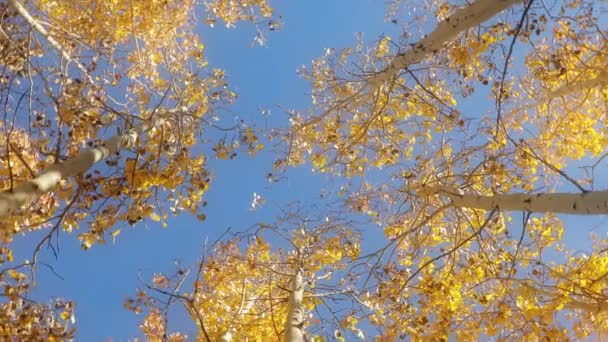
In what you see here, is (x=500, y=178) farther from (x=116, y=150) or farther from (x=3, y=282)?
(x=3, y=282)

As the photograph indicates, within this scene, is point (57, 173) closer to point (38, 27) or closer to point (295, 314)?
point (295, 314)

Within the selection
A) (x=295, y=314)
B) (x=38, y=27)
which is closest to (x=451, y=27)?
(x=295, y=314)

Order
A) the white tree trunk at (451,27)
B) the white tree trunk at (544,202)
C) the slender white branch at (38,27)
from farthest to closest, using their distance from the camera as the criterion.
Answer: the slender white branch at (38,27) → the white tree trunk at (451,27) → the white tree trunk at (544,202)

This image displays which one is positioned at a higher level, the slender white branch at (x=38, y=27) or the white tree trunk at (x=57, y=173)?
the slender white branch at (x=38, y=27)

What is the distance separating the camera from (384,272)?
5520mm

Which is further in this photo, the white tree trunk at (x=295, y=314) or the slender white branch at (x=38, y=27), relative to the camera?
the slender white branch at (x=38, y=27)

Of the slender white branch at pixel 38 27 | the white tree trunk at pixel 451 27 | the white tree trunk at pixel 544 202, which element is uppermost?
the slender white branch at pixel 38 27

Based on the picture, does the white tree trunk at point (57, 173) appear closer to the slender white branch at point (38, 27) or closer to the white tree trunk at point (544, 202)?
the slender white branch at point (38, 27)

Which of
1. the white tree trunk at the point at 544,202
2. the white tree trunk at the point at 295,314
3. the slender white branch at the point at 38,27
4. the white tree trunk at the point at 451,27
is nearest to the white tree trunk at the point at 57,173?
the slender white branch at the point at 38,27

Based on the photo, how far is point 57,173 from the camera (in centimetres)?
339

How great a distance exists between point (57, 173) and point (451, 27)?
3.26 meters

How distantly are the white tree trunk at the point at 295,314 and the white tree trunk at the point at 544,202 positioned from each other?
6.21 feet

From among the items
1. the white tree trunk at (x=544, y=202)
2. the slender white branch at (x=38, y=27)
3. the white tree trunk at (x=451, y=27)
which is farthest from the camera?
the slender white branch at (x=38, y=27)

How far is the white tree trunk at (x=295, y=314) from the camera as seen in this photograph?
14.0ft
